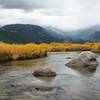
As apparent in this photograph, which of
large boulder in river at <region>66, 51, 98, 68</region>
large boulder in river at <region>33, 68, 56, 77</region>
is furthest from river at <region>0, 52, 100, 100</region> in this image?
large boulder in river at <region>66, 51, 98, 68</region>

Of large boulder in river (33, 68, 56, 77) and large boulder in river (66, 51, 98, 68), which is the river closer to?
large boulder in river (33, 68, 56, 77)

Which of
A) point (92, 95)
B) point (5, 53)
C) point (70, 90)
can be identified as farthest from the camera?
point (5, 53)

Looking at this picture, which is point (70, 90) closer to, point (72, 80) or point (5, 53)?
point (72, 80)

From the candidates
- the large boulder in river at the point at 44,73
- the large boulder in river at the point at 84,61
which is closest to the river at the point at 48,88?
the large boulder in river at the point at 44,73

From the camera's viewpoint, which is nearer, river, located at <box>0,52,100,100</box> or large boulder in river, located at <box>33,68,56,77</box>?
river, located at <box>0,52,100,100</box>

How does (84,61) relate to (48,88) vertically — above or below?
above

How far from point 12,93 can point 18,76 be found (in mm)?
7866

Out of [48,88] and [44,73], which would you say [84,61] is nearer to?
[44,73]

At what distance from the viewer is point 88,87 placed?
75.0ft

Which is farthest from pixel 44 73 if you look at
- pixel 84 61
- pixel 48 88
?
pixel 84 61

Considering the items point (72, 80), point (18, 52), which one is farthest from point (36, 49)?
point (72, 80)

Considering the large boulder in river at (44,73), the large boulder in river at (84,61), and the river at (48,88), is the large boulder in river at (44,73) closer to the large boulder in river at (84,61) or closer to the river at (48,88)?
the river at (48,88)

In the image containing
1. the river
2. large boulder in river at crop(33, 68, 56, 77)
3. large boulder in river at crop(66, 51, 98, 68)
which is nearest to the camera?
the river

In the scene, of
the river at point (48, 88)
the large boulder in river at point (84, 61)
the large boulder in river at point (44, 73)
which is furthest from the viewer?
the large boulder in river at point (84, 61)
